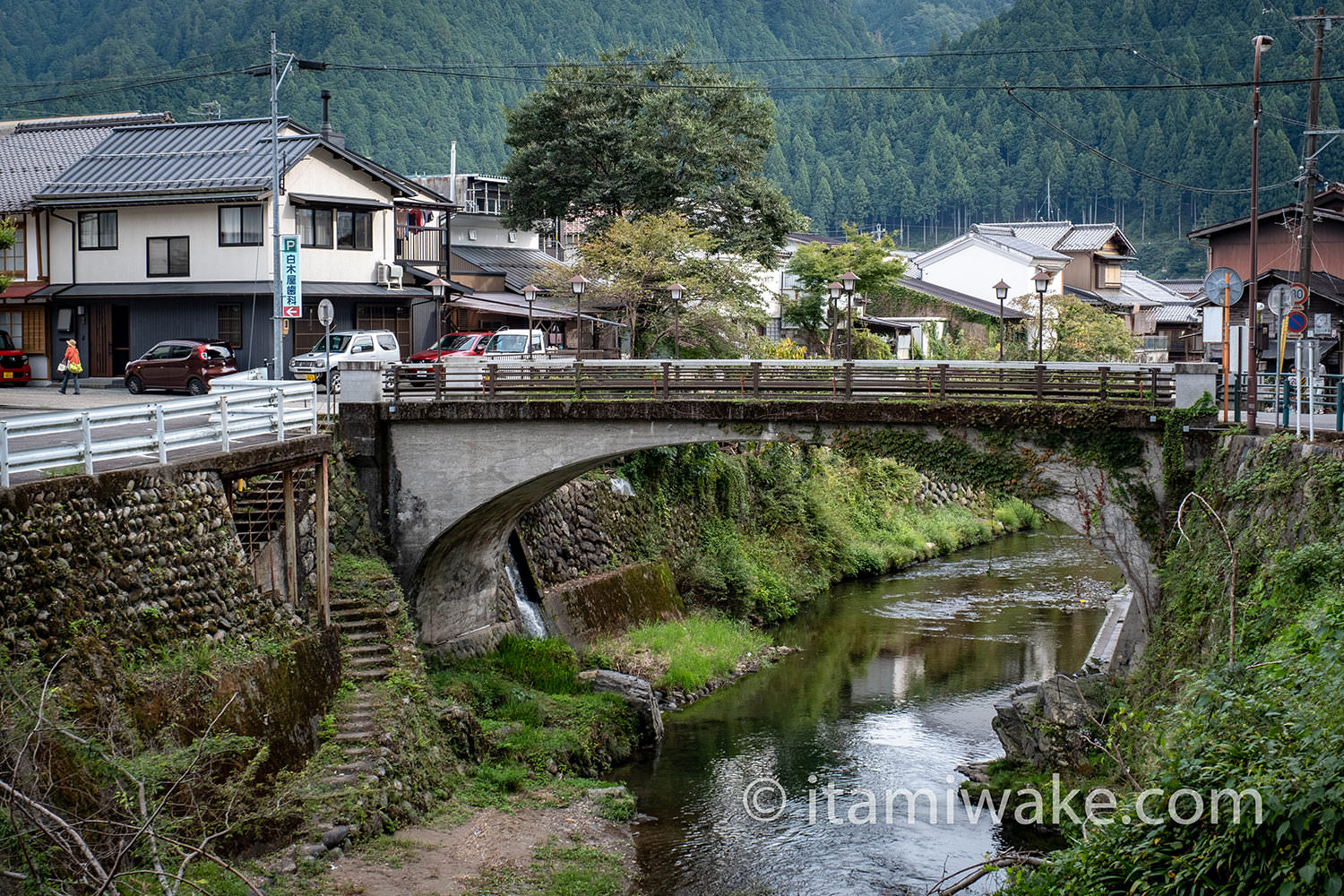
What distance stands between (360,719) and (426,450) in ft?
27.9

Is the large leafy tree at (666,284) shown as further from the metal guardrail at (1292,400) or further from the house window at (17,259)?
the metal guardrail at (1292,400)

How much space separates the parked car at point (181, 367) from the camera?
111 feet

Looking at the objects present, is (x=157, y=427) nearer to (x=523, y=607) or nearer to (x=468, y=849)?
(x=468, y=849)

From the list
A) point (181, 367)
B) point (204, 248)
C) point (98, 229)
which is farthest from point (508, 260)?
point (181, 367)

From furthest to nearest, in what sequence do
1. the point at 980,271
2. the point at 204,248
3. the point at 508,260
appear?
the point at 980,271 < the point at 508,260 < the point at 204,248

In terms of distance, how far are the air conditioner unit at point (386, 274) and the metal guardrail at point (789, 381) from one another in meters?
14.2

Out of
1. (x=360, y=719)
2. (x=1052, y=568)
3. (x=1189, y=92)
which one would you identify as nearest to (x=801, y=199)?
(x=1189, y=92)

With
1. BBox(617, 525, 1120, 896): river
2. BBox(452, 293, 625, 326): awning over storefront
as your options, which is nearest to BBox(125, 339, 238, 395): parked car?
BBox(452, 293, 625, 326): awning over storefront

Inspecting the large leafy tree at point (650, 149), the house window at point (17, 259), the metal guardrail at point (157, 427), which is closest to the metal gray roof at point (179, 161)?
the house window at point (17, 259)

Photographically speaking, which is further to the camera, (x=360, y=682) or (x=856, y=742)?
(x=856, y=742)

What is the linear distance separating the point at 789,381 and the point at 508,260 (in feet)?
103

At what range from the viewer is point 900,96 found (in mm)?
137750

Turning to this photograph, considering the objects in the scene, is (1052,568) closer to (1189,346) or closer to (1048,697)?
(1048,697)

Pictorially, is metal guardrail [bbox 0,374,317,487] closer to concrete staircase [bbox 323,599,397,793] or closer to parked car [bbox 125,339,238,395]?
concrete staircase [bbox 323,599,397,793]
